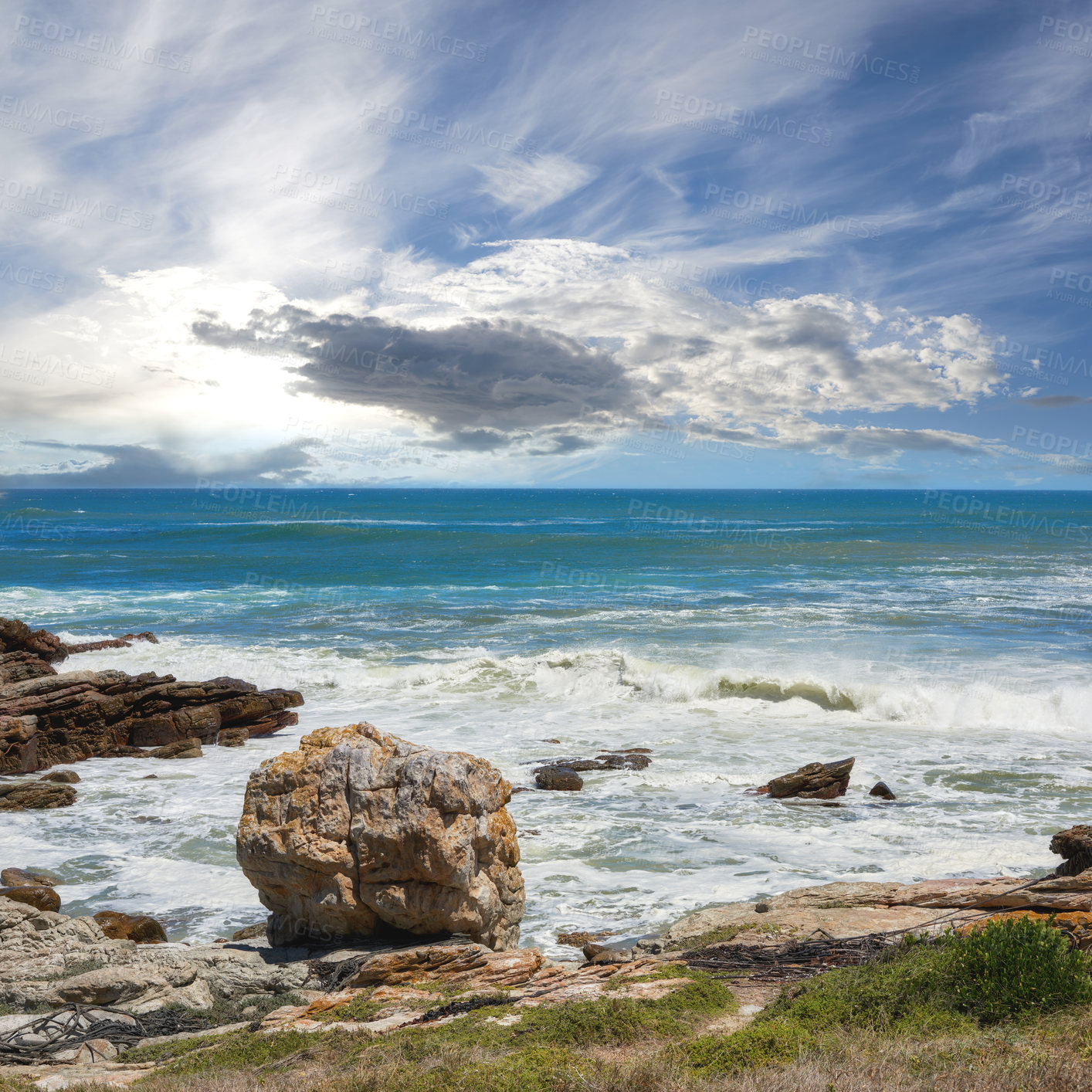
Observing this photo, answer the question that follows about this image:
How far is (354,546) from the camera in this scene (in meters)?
64.2

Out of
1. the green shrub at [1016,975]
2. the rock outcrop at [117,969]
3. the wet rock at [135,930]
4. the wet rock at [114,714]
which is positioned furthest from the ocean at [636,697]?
the green shrub at [1016,975]

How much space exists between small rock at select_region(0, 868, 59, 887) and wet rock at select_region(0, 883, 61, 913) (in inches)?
27.0

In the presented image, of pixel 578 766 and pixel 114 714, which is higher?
pixel 114 714

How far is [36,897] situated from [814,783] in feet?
40.6

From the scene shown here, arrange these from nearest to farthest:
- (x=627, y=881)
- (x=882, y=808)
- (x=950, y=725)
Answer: (x=627, y=881) < (x=882, y=808) < (x=950, y=725)

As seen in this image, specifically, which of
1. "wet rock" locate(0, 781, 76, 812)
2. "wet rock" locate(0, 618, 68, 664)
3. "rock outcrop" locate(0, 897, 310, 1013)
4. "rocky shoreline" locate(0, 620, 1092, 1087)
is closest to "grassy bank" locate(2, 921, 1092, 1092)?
"rocky shoreline" locate(0, 620, 1092, 1087)

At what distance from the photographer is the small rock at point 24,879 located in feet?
35.7

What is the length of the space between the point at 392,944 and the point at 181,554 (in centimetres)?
5645

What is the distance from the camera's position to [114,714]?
61.0 ft

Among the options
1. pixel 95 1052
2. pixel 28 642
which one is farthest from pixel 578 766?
pixel 28 642

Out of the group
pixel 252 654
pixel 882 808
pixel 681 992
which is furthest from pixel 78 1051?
pixel 252 654

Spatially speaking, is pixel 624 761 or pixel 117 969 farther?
pixel 624 761

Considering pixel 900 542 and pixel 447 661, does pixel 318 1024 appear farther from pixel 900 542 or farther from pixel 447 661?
pixel 900 542

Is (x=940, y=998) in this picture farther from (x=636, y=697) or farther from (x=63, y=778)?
(x=636, y=697)
